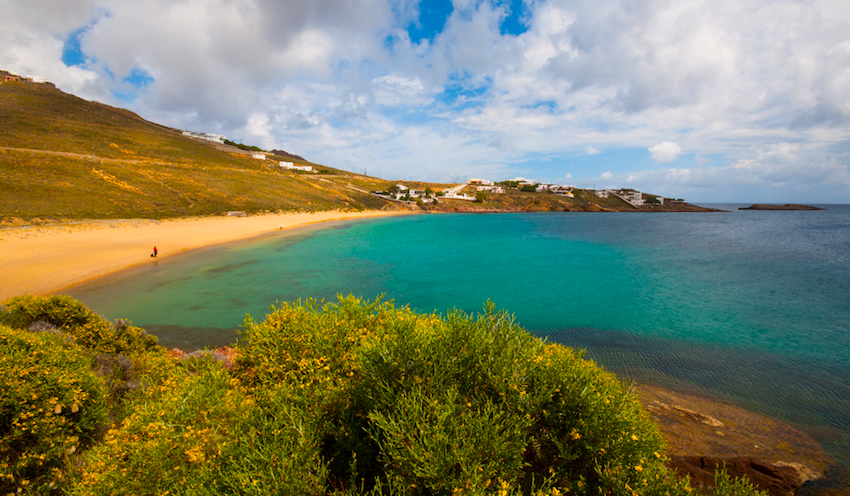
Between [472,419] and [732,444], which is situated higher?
[472,419]

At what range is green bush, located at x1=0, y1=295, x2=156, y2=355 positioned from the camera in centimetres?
1033

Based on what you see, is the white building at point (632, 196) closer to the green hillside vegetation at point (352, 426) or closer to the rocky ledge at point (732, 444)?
the rocky ledge at point (732, 444)

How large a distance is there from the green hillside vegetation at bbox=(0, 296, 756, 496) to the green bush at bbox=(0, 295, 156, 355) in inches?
140

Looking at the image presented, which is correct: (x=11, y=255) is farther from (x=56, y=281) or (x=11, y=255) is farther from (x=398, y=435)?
(x=398, y=435)

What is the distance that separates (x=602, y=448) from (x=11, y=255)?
43.2 m

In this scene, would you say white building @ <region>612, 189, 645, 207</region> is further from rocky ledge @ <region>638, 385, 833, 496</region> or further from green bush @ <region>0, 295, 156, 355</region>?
green bush @ <region>0, 295, 156, 355</region>

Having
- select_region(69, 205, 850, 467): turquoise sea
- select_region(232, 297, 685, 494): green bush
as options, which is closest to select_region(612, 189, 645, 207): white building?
select_region(69, 205, 850, 467): turquoise sea

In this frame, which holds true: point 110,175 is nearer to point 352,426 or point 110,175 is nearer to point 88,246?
point 88,246

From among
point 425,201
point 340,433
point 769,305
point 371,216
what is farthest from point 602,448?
point 425,201

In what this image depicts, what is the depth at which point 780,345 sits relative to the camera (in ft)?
58.9

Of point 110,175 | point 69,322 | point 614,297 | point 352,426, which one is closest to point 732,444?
point 352,426

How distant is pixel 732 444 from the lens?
9883 mm

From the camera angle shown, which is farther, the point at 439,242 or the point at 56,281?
the point at 439,242

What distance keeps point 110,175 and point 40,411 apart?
75.4m
